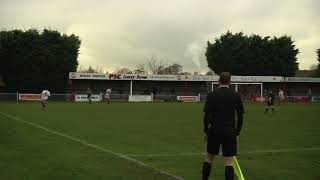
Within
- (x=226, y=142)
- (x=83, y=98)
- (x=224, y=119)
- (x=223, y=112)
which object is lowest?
(x=226, y=142)

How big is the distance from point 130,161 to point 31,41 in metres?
67.4

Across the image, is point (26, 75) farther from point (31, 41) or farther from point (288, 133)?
point (288, 133)

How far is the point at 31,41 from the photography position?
77.6 metres

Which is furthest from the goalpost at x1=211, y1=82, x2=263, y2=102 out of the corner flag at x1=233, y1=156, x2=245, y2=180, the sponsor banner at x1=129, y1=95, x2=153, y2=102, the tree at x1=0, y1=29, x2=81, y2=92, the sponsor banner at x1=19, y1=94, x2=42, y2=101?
the corner flag at x1=233, y1=156, x2=245, y2=180

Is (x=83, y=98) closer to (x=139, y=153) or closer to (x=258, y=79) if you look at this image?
(x=258, y=79)

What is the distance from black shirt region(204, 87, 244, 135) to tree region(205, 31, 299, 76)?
82607 mm

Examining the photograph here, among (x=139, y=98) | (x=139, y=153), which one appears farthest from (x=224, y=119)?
(x=139, y=98)

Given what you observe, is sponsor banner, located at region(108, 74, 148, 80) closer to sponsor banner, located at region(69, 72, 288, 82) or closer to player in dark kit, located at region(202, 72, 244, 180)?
sponsor banner, located at region(69, 72, 288, 82)

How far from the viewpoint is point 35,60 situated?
76.4 metres

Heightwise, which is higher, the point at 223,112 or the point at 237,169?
the point at 223,112

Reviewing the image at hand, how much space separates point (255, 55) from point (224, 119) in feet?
276

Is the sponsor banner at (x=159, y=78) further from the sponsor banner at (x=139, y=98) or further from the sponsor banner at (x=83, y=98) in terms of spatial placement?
the sponsor banner at (x=83, y=98)

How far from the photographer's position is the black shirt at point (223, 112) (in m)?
8.73

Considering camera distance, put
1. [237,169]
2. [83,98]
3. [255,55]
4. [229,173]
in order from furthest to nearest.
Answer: [255,55] → [83,98] → [237,169] → [229,173]
